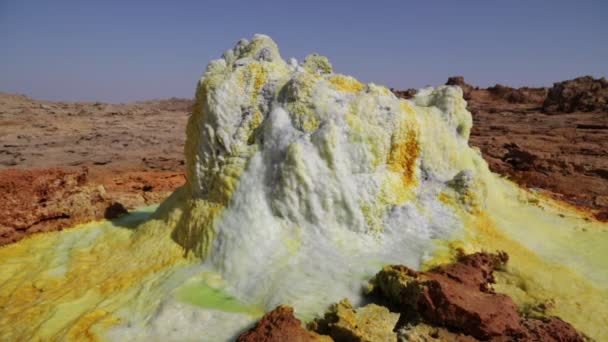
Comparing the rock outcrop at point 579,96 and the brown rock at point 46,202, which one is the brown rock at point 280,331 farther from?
the rock outcrop at point 579,96

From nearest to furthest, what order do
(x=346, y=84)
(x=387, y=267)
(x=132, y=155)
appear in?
(x=387, y=267)
(x=346, y=84)
(x=132, y=155)

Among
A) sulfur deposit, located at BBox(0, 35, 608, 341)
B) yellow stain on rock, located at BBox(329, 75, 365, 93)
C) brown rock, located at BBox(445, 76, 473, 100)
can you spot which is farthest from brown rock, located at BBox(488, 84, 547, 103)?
yellow stain on rock, located at BBox(329, 75, 365, 93)

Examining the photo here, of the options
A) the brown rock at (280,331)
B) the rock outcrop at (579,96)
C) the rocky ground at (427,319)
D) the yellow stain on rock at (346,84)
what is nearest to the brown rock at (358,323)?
the rocky ground at (427,319)

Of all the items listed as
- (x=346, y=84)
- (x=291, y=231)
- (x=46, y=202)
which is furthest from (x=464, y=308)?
(x=46, y=202)

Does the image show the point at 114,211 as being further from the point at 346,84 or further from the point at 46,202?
the point at 346,84

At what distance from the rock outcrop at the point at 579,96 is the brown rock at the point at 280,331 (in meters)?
20.9

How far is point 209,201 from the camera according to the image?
4523mm

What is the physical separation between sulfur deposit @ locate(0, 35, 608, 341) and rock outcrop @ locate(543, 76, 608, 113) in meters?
17.9

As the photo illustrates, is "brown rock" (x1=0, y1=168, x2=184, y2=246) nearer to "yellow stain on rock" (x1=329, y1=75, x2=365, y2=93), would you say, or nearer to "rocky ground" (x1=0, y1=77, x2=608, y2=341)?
"rocky ground" (x1=0, y1=77, x2=608, y2=341)

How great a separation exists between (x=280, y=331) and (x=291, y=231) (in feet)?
4.64

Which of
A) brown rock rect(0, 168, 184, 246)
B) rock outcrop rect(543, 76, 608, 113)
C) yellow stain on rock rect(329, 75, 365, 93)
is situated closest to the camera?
yellow stain on rock rect(329, 75, 365, 93)

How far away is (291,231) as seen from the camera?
13.4 ft

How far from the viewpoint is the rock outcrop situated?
64.8ft

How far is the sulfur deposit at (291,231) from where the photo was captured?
3.48 metres
